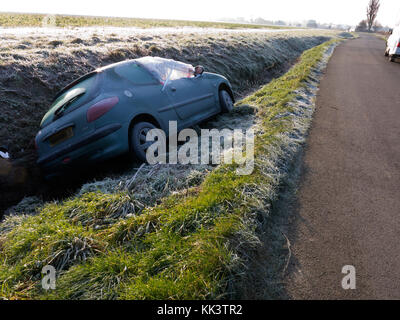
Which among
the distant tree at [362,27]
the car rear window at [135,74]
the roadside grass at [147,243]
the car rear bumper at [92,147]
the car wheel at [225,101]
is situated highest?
the distant tree at [362,27]

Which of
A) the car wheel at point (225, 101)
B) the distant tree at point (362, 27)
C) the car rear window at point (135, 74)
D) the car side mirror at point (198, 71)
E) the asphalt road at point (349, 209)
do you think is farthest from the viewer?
the distant tree at point (362, 27)

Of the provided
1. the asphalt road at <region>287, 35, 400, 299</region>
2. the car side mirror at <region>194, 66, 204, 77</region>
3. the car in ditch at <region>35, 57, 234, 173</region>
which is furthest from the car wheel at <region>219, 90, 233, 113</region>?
the asphalt road at <region>287, 35, 400, 299</region>

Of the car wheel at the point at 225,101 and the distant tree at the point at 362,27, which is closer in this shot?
the car wheel at the point at 225,101

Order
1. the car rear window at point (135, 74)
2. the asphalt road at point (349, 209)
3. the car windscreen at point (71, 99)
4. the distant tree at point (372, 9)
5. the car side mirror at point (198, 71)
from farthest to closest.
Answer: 1. the distant tree at point (372, 9)
2. the car side mirror at point (198, 71)
3. the car rear window at point (135, 74)
4. the car windscreen at point (71, 99)
5. the asphalt road at point (349, 209)

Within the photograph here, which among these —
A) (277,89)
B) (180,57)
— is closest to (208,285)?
(277,89)

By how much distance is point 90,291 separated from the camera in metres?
2.14

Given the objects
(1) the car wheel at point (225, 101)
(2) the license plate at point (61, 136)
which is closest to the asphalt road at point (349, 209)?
(1) the car wheel at point (225, 101)

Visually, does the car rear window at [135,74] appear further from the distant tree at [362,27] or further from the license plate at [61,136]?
the distant tree at [362,27]

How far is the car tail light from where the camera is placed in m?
3.89

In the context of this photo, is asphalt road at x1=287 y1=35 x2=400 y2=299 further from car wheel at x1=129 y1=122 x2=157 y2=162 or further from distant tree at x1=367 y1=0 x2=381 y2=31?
distant tree at x1=367 y1=0 x2=381 y2=31

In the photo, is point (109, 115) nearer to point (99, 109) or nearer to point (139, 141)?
point (99, 109)

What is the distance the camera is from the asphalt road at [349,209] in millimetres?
2236

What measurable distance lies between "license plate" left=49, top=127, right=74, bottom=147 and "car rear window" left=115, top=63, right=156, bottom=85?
1.27m

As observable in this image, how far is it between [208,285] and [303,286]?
0.77 meters
